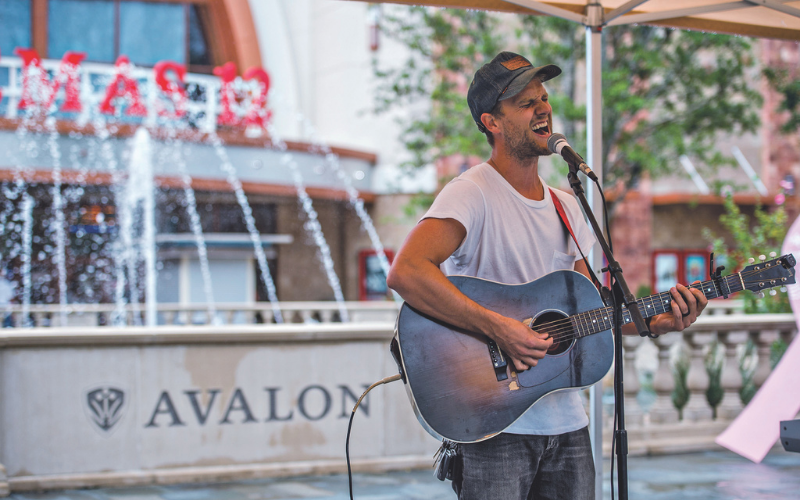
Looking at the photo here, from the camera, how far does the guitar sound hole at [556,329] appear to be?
7.62ft

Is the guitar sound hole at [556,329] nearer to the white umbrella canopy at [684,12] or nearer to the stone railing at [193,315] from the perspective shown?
the white umbrella canopy at [684,12]

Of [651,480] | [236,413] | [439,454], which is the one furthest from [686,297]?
[236,413]

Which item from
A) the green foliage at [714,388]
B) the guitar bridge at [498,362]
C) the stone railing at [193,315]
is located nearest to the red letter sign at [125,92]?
the stone railing at [193,315]

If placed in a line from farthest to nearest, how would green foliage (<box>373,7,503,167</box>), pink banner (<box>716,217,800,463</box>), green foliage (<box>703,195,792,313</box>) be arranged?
green foliage (<box>373,7,503,167</box>) < green foliage (<box>703,195,792,313</box>) < pink banner (<box>716,217,800,463</box>)

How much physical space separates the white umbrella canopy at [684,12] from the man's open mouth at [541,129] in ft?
5.37

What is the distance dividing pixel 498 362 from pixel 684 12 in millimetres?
2735

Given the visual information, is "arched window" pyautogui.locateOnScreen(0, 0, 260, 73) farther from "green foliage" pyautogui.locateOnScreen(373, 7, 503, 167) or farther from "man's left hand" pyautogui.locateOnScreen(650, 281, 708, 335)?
"man's left hand" pyautogui.locateOnScreen(650, 281, 708, 335)

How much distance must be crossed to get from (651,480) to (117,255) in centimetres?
1410

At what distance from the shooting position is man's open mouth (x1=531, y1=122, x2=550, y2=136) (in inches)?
91.8

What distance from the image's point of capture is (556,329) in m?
2.32

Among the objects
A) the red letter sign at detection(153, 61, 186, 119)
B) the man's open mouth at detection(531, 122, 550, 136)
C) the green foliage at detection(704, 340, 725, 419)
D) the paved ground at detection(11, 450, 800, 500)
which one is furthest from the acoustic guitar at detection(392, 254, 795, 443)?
the red letter sign at detection(153, 61, 186, 119)

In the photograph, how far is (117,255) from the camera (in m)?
16.1

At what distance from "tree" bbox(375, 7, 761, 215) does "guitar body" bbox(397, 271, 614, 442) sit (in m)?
7.39

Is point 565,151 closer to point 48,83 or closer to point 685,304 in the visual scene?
point 685,304
